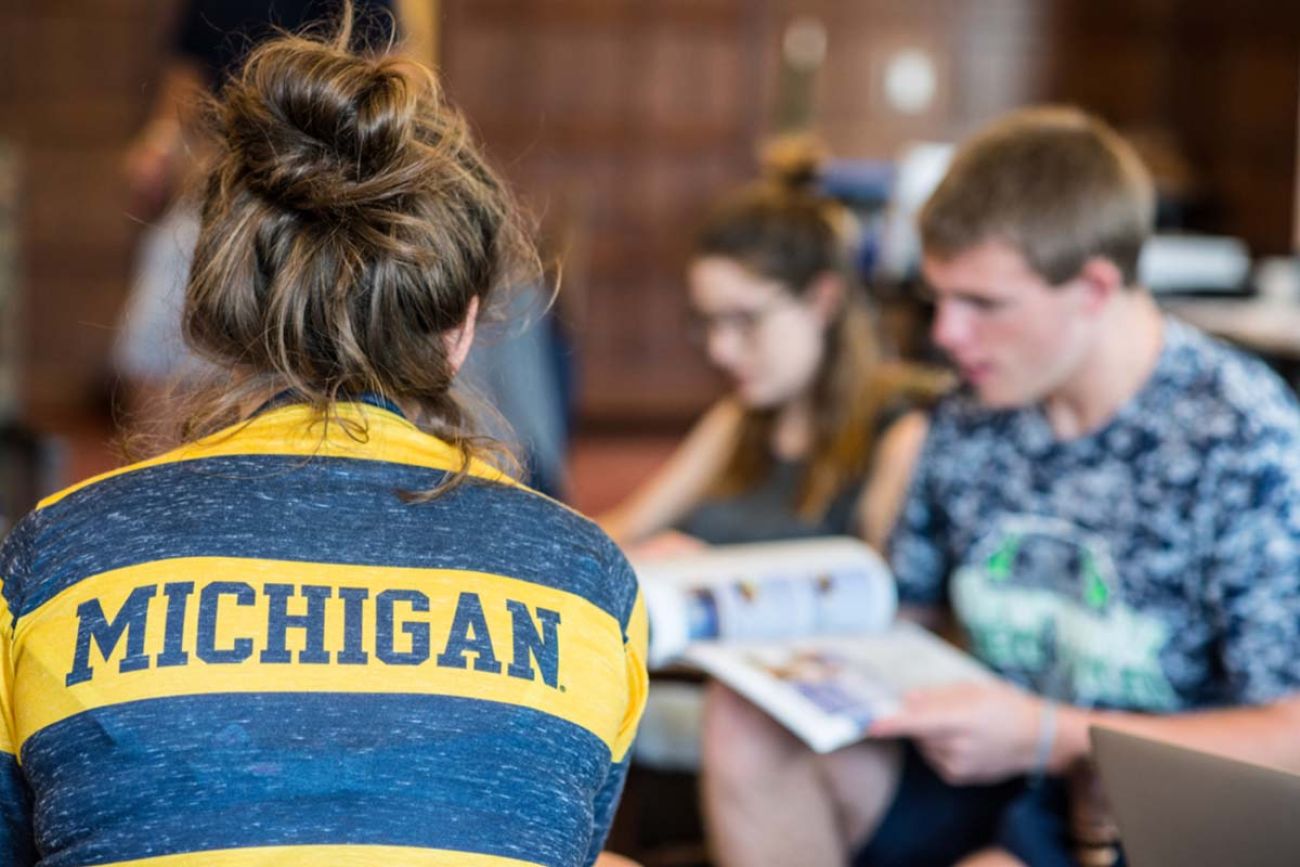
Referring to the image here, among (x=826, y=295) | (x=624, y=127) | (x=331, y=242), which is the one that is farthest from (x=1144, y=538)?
(x=624, y=127)

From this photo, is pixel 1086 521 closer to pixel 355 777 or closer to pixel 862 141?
pixel 355 777

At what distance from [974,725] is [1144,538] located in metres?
0.28

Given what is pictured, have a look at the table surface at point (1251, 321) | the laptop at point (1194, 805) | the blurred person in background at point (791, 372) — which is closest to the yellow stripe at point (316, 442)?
the laptop at point (1194, 805)

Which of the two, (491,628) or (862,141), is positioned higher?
(491,628)

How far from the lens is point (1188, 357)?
159cm

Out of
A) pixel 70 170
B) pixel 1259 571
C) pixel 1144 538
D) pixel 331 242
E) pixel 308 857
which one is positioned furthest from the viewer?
pixel 70 170

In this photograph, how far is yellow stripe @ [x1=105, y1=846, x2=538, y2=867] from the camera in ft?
2.78

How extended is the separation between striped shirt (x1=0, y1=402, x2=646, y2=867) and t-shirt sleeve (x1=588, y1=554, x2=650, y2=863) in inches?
2.2

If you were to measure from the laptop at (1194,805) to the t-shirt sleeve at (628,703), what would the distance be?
31cm

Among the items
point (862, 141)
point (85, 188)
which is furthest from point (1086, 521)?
point (85, 188)

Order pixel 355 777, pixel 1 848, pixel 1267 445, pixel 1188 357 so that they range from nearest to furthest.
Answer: pixel 355 777 < pixel 1 848 < pixel 1267 445 < pixel 1188 357

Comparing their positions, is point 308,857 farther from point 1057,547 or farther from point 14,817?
point 1057,547

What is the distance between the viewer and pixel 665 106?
6590mm

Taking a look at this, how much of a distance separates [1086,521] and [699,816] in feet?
4.05
